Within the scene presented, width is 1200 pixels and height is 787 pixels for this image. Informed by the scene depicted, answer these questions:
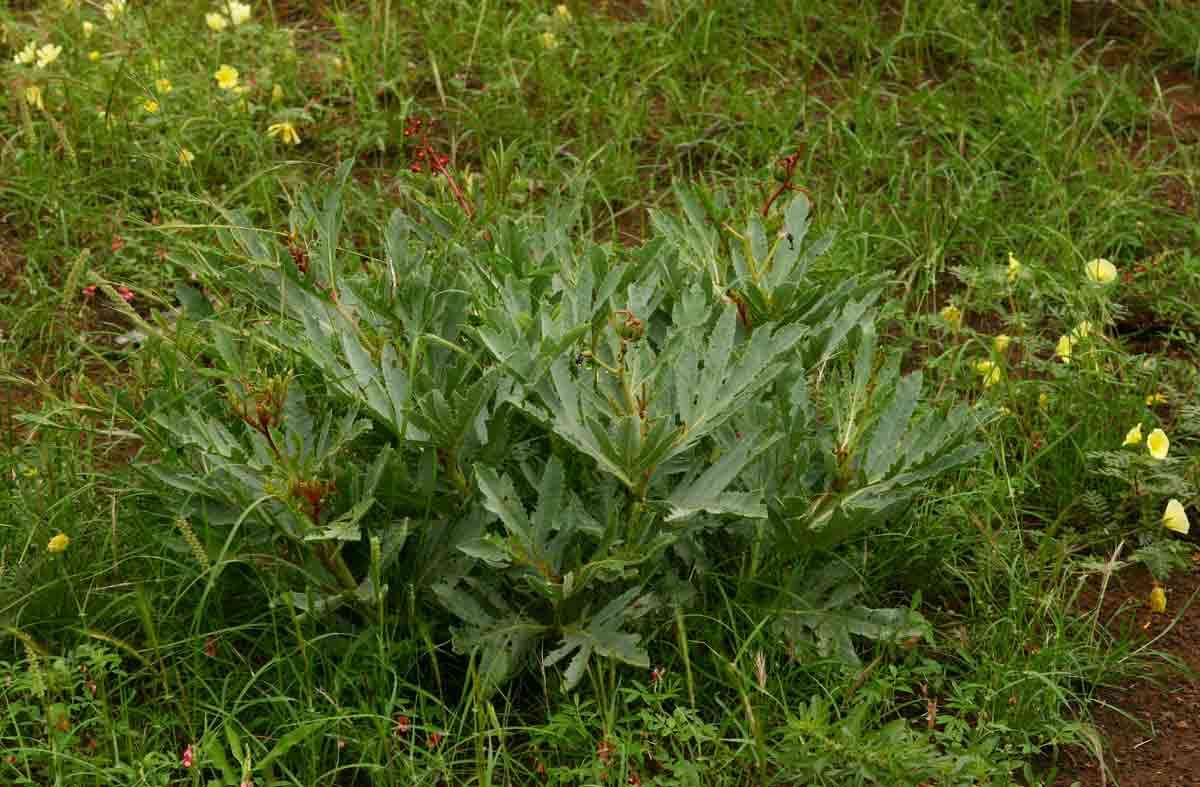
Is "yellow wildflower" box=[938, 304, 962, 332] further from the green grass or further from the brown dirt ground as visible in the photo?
the brown dirt ground

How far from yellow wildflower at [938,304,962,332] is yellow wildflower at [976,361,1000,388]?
0.14 m

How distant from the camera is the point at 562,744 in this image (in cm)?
251

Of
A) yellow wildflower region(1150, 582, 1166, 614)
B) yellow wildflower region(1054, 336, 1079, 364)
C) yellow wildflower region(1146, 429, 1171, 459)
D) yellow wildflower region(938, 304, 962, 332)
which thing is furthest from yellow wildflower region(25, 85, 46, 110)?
yellow wildflower region(1150, 582, 1166, 614)

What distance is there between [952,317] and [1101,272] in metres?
0.35

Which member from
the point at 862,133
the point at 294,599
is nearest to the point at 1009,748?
the point at 294,599

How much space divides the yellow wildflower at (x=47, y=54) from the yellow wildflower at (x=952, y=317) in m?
2.47

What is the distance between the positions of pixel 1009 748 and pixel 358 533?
1112 mm

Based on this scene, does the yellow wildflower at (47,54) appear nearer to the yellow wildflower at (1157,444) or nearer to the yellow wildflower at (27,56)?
the yellow wildflower at (27,56)

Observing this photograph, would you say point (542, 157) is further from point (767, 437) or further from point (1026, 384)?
point (767, 437)

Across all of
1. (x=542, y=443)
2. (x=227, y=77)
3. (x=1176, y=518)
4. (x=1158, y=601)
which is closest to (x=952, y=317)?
(x=1176, y=518)

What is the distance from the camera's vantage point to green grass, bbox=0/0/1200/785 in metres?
2.53

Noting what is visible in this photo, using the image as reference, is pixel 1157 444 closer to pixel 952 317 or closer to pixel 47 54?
pixel 952 317

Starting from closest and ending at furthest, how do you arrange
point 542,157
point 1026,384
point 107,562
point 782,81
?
1. point 107,562
2. point 1026,384
3. point 542,157
4. point 782,81

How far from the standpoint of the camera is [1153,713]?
2742 millimetres
